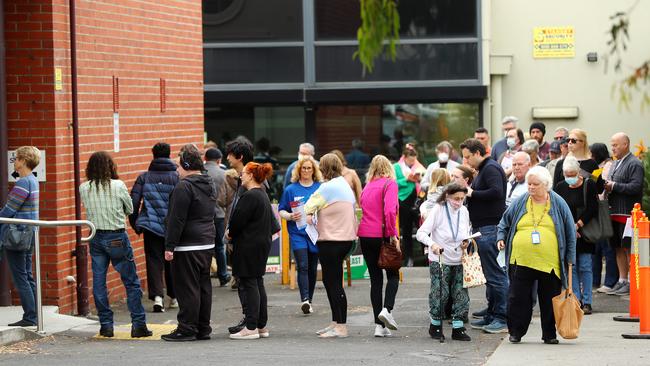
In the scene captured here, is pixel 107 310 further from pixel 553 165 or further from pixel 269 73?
pixel 269 73

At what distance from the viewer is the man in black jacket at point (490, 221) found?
1232 cm

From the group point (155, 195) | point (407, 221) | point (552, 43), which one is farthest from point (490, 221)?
point (552, 43)

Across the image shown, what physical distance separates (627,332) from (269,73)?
41.7ft

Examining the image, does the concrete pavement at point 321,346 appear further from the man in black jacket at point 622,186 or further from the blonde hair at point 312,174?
the blonde hair at point 312,174

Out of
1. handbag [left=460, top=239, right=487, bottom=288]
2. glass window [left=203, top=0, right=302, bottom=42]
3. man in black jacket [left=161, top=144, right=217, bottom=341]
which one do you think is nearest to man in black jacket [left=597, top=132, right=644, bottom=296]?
handbag [left=460, top=239, right=487, bottom=288]

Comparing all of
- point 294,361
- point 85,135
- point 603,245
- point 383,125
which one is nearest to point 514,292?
point 294,361

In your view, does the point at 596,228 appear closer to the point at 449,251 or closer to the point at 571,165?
the point at 571,165

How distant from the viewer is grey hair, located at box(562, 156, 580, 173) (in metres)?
13.2

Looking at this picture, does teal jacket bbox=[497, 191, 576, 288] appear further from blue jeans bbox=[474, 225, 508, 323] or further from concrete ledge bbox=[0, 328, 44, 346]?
concrete ledge bbox=[0, 328, 44, 346]

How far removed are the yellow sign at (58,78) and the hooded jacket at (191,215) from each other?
2.43 m

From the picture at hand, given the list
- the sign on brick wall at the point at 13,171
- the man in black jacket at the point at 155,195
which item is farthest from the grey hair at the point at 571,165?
the sign on brick wall at the point at 13,171

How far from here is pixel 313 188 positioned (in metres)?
14.1

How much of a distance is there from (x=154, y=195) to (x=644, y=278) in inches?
215

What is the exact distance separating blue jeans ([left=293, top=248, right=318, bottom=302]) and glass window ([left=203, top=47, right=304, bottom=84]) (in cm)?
991
